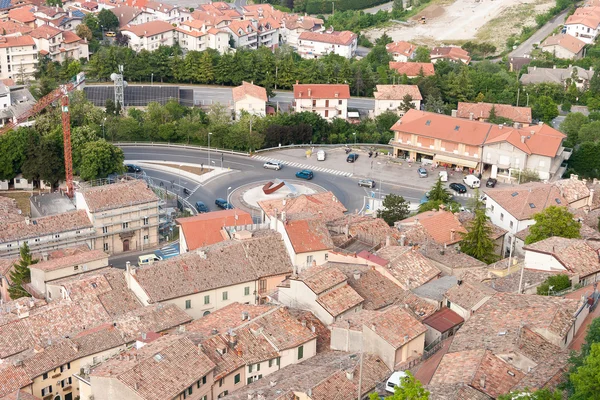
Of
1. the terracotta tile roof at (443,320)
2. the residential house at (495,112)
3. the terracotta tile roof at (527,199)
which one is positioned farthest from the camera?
the residential house at (495,112)

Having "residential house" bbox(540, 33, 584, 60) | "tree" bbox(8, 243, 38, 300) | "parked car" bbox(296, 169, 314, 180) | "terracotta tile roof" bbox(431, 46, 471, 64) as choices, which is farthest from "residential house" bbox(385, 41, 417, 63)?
"tree" bbox(8, 243, 38, 300)

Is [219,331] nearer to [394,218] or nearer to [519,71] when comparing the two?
[394,218]

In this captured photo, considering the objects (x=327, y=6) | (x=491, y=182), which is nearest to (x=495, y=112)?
(x=491, y=182)

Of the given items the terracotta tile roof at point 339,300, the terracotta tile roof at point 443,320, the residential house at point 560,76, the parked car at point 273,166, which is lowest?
the terracotta tile roof at point 443,320

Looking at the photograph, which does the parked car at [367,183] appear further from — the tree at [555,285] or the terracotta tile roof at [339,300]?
the tree at [555,285]

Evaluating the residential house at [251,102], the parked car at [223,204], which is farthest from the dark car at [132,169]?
the residential house at [251,102]

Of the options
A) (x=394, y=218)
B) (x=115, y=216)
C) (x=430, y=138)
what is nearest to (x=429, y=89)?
(x=430, y=138)

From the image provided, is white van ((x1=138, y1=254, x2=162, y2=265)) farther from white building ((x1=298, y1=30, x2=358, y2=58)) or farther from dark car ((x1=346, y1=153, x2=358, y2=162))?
white building ((x1=298, y1=30, x2=358, y2=58))
